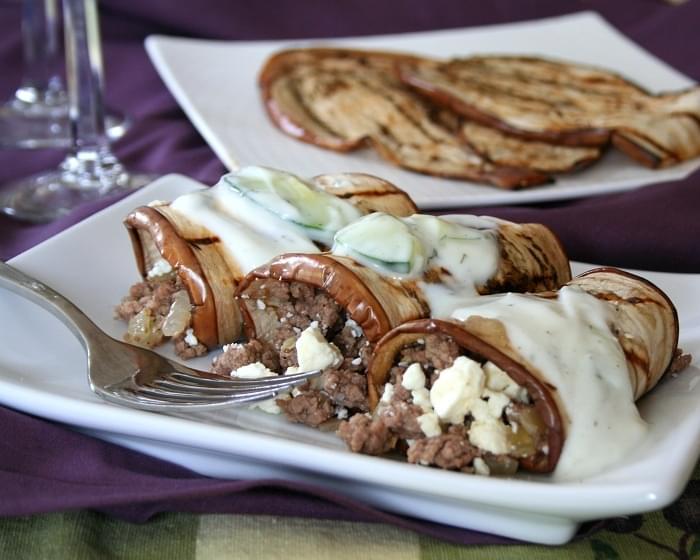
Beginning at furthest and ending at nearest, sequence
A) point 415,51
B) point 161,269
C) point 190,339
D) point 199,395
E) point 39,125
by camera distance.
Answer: point 415,51
point 39,125
point 161,269
point 190,339
point 199,395

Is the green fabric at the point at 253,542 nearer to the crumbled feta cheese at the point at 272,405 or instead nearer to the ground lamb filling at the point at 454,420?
the ground lamb filling at the point at 454,420

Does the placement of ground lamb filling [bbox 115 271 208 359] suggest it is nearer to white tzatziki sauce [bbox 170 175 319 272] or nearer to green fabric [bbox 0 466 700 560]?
white tzatziki sauce [bbox 170 175 319 272]

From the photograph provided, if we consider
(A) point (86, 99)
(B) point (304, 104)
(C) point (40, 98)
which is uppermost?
(A) point (86, 99)

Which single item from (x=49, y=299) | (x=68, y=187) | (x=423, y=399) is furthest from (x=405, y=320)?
(x=68, y=187)

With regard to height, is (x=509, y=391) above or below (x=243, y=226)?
above

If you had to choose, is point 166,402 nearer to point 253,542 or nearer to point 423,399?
point 253,542

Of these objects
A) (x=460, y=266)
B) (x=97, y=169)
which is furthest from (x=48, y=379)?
(x=97, y=169)
